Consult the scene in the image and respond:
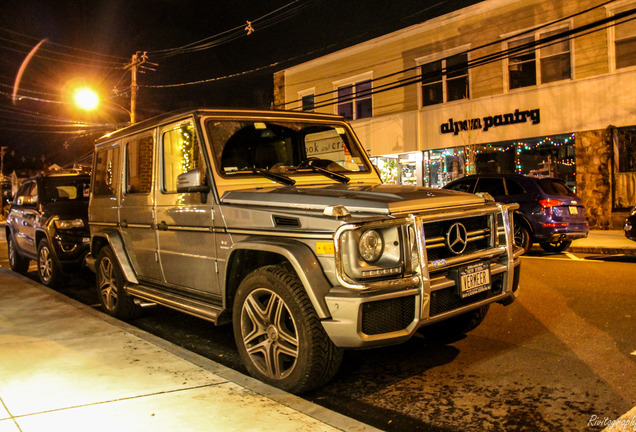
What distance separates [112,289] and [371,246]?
4.01m

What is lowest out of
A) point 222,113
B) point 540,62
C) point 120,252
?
point 120,252

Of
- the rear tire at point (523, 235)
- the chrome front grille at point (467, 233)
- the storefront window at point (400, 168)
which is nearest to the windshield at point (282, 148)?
the chrome front grille at point (467, 233)

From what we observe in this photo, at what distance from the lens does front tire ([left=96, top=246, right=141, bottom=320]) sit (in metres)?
6.21

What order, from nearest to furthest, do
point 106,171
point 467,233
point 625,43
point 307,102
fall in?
point 467,233, point 106,171, point 625,43, point 307,102

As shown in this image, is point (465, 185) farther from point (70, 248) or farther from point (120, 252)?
point (120, 252)

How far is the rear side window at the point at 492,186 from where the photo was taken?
462 inches

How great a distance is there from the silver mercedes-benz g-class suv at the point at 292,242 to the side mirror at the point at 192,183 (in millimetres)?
13

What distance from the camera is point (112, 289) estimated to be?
6465 mm

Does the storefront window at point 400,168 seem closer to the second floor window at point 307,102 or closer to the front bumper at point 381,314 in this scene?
the second floor window at point 307,102

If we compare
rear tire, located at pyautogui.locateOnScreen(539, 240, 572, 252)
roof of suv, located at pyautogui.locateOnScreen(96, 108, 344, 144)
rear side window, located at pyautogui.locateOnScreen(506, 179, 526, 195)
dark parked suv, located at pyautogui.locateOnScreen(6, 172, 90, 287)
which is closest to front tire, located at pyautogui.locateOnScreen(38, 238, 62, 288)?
dark parked suv, located at pyautogui.locateOnScreen(6, 172, 90, 287)

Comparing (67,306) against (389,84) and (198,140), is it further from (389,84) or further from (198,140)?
(389,84)

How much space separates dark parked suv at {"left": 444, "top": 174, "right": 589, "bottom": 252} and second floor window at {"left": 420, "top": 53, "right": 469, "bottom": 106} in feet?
29.4

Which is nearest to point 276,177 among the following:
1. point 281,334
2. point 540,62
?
point 281,334

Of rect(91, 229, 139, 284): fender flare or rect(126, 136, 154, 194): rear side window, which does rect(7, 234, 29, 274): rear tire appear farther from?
rect(126, 136, 154, 194): rear side window
